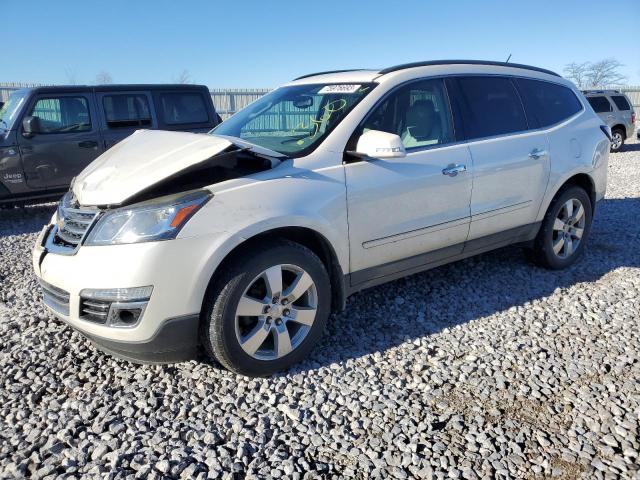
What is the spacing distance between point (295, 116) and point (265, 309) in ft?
4.83

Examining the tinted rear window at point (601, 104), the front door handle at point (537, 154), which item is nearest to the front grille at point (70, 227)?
the front door handle at point (537, 154)

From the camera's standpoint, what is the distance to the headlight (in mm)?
2512

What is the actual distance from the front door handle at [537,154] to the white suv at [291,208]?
3cm

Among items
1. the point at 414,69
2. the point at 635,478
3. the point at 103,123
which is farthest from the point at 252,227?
the point at 103,123

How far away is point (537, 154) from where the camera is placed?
415cm

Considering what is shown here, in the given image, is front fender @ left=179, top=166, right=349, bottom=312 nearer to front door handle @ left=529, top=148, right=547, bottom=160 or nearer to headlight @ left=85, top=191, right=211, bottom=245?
headlight @ left=85, top=191, right=211, bottom=245

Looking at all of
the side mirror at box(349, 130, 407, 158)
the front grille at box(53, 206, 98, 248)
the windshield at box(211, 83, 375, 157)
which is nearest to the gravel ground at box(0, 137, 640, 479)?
the front grille at box(53, 206, 98, 248)

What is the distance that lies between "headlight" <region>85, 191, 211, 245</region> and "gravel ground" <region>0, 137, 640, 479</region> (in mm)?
882

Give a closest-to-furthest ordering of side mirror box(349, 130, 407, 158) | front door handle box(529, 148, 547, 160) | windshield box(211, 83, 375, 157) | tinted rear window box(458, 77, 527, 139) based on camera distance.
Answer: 1. side mirror box(349, 130, 407, 158)
2. windshield box(211, 83, 375, 157)
3. tinted rear window box(458, 77, 527, 139)
4. front door handle box(529, 148, 547, 160)

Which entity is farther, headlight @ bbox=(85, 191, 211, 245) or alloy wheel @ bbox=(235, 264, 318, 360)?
alloy wheel @ bbox=(235, 264, 318, 360)

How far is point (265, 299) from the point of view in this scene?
9.28 feet

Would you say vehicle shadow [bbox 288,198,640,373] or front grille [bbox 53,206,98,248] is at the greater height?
front grille [bbox 53,206,98,248]

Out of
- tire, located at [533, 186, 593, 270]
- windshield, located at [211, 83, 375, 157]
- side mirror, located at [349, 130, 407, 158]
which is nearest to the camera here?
side mirror, located at [349, 130, 407, 158]

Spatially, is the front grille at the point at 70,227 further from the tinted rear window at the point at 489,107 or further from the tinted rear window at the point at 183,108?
the tinted rear window at the point at 183,108
